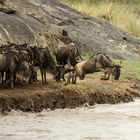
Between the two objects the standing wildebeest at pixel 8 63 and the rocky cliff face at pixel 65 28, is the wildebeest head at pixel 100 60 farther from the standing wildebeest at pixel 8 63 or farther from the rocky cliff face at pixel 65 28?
the rocky cliff face at pixel 65 28

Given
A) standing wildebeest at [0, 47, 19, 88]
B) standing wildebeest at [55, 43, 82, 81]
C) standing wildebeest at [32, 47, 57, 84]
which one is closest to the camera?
standing wildebeest at [0, 47, 19, 88]

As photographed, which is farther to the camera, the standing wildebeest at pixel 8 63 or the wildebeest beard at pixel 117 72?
the wildebeest beard at pixel 117 72

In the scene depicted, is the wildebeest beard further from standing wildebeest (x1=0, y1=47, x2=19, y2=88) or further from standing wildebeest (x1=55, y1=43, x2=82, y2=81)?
standing wildebeest (x1=0, y1=47, x2=19, y2=88)

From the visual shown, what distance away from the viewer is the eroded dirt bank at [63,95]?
16406 millimetres

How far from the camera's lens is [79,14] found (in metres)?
32.6

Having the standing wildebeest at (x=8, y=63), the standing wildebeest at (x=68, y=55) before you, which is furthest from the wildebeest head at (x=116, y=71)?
the standing wildebeest at (x=8, y=63)

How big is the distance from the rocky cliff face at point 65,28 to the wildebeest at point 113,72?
369cm

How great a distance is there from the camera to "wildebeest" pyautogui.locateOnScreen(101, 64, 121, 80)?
20.8 m

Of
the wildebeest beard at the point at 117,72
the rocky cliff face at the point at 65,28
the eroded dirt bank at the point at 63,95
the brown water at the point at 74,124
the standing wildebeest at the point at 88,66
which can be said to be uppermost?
the rocky cliff face at the point at 65,28

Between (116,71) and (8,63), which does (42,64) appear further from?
(116,71)

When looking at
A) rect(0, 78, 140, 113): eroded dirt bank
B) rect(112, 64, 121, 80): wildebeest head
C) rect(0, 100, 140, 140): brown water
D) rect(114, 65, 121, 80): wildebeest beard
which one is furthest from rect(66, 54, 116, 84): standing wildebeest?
rect(0, 100, 140, 140): brown water

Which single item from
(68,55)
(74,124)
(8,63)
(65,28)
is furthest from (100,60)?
(65,28)

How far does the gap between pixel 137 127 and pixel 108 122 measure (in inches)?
37.6

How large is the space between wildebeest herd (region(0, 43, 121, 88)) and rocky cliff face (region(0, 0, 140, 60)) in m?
3.05
